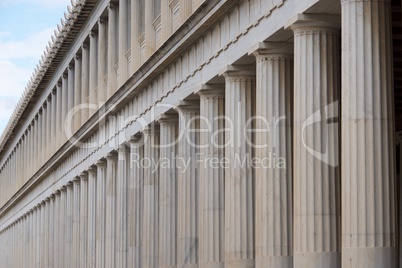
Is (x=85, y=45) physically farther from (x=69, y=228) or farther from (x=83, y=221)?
(x=69, y=228)

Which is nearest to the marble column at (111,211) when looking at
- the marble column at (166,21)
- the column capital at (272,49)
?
the marble column at (166,21)

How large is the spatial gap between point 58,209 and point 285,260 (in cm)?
4121

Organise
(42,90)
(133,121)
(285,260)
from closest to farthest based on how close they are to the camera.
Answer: (285,260), (133,121), (42,90)

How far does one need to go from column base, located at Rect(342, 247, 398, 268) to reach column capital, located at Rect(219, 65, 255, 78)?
947cm

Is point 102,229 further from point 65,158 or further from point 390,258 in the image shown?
point 390,258

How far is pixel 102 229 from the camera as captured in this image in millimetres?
48375

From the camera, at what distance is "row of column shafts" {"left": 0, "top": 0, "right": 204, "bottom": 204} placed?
37906 mm

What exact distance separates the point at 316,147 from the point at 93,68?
31.6 meters

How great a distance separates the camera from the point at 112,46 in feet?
154

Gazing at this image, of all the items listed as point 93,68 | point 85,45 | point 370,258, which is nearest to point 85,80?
point 85,45

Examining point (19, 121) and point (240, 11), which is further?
point (19, 121)

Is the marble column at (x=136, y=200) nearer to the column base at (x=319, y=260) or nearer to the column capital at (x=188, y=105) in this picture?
the column capital at (x=188, y=105)

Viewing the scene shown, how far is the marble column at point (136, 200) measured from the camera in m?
40.9

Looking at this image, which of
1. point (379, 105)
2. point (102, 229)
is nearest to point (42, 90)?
point (102, 229)
